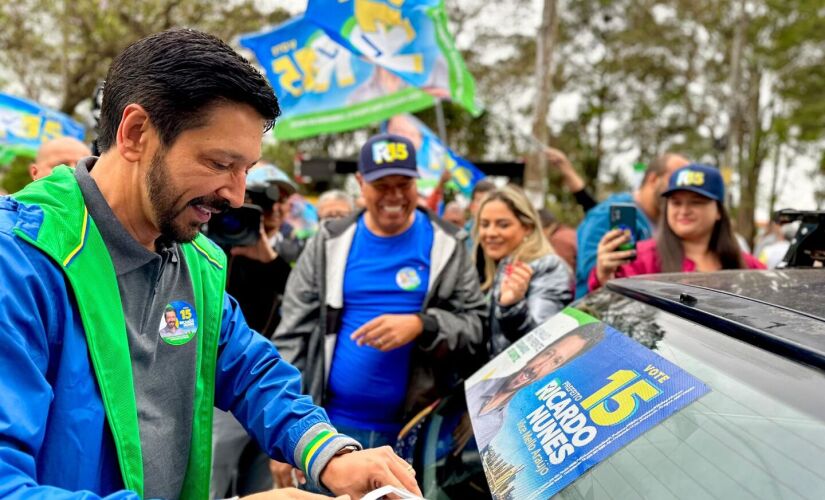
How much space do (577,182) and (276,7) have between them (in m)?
10.8

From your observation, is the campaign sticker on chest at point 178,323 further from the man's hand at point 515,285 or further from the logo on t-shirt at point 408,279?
the man's hand at point 515,285

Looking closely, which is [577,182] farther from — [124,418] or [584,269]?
[124,418]

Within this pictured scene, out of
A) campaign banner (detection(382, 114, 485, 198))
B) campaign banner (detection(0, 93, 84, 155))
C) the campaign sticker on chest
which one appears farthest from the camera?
campaign banner (detection(382, 114, 485, 198))

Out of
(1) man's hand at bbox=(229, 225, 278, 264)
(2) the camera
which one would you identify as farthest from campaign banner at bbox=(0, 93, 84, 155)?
(2) the camera

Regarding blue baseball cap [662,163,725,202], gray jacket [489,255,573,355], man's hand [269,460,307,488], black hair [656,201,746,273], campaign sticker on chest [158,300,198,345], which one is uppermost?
blue baseball cap [662,163,725,202]

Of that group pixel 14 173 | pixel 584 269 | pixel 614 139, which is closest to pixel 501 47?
pixel 614 139

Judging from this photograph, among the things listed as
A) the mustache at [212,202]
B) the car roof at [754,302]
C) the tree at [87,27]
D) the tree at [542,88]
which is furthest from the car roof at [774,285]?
the tree at [87,27]

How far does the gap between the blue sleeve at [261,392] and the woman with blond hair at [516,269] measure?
153 cm

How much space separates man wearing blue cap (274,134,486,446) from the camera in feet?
8.72

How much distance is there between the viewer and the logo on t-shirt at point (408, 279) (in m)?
2.75

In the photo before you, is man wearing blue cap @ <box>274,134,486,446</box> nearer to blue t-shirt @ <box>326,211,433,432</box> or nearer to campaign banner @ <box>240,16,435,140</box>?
blue t-shirt @ <box>326,211,433,432</box>

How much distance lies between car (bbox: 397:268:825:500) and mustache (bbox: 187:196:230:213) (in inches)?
32.7

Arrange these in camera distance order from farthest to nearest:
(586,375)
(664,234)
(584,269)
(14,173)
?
(14,173) < (584,269) < (664,234) < (586,375)

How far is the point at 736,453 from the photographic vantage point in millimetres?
1085
